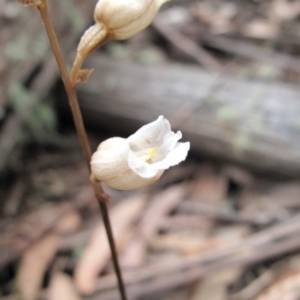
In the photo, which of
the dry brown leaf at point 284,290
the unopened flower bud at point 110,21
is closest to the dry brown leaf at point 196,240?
the dry brown leaf at point 284,290

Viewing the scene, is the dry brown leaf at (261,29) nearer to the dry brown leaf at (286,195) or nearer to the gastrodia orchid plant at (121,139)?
the dry brown leaf at (286,195)

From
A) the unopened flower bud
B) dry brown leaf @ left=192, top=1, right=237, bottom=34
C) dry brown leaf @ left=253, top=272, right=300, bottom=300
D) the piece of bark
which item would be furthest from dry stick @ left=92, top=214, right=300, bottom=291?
dry brown leaf @ left=192, top=1, right=237, bottom=34

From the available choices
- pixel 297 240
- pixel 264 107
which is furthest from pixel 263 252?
pixel 264 107

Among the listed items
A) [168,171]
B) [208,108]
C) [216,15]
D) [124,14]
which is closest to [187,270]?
[168,171]

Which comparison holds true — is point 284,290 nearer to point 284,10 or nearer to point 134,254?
point 134,254

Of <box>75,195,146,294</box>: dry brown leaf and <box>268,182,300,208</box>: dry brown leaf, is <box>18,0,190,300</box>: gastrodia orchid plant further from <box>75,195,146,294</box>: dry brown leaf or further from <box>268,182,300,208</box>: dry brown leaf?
<box>268,182,300,208</box>: dry brown leaf

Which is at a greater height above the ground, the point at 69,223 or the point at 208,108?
the point at 208,108
